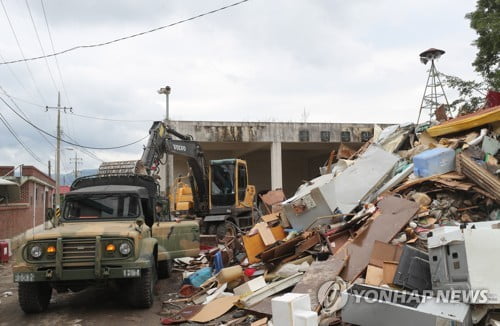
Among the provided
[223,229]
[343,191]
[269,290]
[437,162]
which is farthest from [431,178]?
[223,229]

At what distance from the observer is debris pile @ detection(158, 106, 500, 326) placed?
4.41 metres

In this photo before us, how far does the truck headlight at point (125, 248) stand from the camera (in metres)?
7.04

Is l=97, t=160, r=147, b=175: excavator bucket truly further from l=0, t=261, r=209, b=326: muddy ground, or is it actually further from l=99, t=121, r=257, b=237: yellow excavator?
l=0, t=261, r=209, b=326: muddy ground

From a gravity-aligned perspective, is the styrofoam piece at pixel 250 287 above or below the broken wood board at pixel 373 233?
below

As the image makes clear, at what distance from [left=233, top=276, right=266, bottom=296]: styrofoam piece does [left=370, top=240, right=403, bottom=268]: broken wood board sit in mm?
1832

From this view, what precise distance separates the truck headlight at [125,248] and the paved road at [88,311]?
1030mm

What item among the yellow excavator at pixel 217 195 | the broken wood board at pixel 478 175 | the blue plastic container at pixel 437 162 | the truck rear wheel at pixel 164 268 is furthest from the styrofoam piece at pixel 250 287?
the yellow excavator at pixel 217 195

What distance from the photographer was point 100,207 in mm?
8438

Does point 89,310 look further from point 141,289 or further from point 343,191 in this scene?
point 343,191

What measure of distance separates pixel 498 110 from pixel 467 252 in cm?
672

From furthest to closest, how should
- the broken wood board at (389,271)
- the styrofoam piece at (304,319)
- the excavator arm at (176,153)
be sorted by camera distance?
the excavator arm at (176,153), the broken wood board at (389,271), the styrofoam piece at (304,319)

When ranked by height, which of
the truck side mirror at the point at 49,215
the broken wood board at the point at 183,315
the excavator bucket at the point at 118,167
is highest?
the excavator bucket at the point at 118,167

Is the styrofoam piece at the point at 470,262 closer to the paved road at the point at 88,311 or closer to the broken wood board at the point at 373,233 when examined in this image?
the broken wood board at the point at 373,233

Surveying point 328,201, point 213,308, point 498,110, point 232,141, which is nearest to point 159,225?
point 213,308
